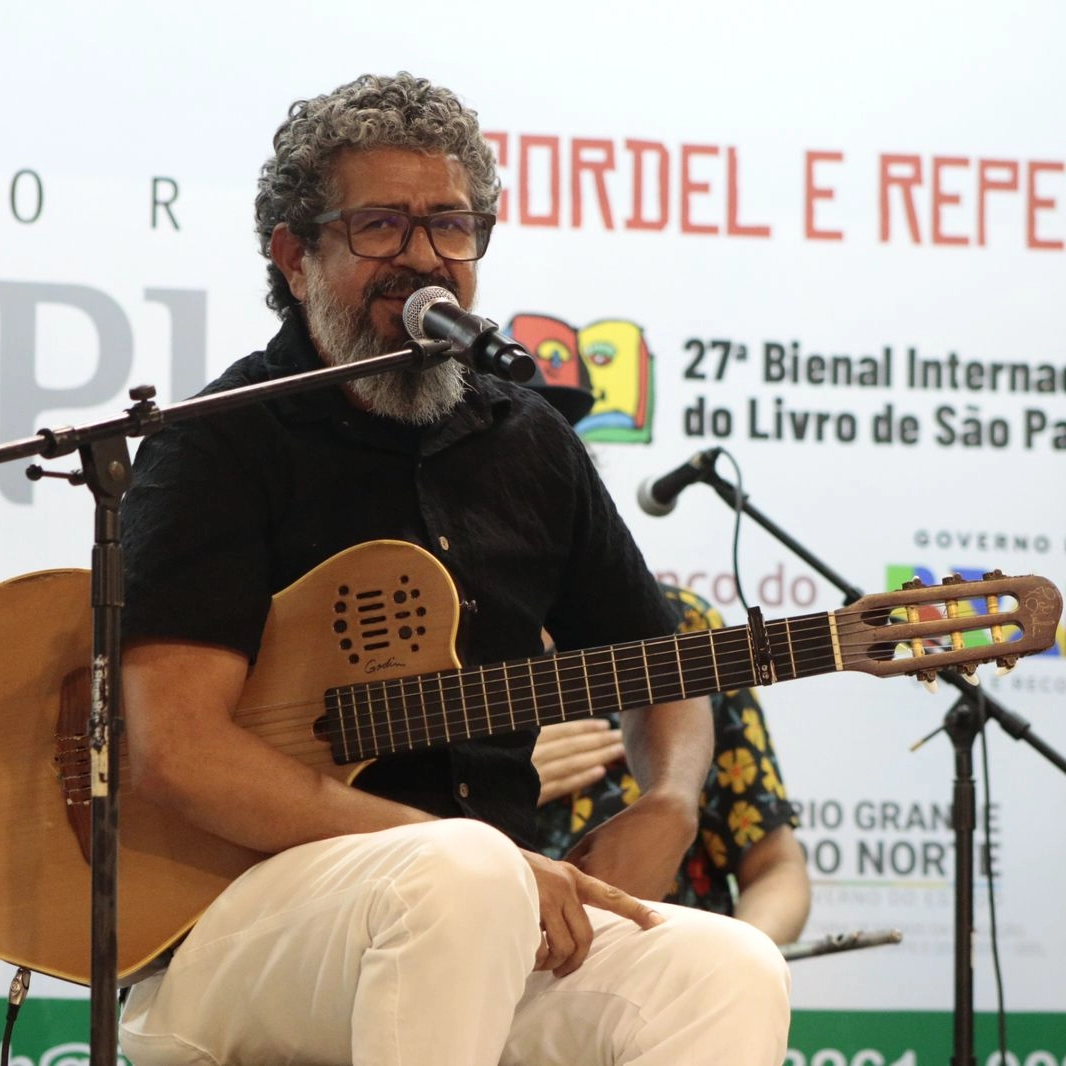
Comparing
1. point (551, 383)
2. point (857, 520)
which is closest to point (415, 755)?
point (551, 383)

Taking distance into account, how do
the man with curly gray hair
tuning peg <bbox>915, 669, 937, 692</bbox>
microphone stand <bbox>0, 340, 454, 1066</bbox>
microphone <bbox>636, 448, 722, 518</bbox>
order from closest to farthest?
microphone stand <bbox>0, 340, 454, 1066</bbox> → the man with curly gray hair → tuning peg <bbox>915, 669, 937, 692</bbox> → microphone <bbox>636, 448, 722, 518</bbox>

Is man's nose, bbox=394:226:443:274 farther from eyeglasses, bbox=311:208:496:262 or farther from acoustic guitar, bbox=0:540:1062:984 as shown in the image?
acoustic guitar, bbox=0:540:1062:984

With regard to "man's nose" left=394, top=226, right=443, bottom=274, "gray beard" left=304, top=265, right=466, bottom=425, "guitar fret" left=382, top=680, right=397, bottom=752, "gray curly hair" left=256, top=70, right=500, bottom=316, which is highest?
"gray curly hair" left=256, top=70, right=500, bottom=316

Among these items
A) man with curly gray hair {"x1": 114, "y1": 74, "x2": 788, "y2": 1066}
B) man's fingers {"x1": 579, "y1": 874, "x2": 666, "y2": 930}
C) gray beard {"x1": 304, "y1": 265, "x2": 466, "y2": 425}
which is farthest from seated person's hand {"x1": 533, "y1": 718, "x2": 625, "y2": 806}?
man's fingers {"x1": 579, "y1": 874, "x2": 666, "y2": 930}

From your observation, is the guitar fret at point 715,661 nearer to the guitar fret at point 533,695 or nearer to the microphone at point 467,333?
the guitar fret at point 533,695

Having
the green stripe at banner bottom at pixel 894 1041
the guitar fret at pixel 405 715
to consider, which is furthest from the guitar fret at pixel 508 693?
the green stripe at banner bottom at pixel 894 1041

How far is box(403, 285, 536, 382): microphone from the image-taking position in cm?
198

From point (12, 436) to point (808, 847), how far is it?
1.85m

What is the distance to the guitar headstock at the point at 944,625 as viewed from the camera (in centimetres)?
216

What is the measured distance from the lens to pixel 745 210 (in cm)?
383

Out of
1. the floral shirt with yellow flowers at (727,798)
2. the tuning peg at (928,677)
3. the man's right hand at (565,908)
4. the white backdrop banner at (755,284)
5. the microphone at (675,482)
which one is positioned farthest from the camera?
the white backdrop banner at (755,284)

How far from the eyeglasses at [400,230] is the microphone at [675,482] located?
3.19 feet

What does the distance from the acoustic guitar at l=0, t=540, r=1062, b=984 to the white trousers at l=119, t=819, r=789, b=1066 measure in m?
0.12

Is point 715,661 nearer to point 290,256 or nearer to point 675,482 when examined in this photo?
point 290,256
